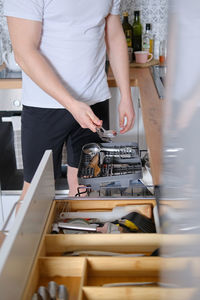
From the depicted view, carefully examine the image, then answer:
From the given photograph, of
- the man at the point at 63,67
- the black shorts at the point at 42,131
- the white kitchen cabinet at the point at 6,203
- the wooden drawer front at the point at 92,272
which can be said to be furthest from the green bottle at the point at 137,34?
the wooden drawer front at the point at 92,272

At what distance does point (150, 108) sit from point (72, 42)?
1.59ft

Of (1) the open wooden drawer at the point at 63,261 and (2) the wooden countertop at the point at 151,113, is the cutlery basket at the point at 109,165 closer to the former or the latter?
(2) the wooden countertop at the point at 151,113

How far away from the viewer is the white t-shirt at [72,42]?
118 cm

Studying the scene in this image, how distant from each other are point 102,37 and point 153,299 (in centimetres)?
103

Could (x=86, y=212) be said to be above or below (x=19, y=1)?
below

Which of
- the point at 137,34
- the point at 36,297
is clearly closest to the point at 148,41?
the point at 137,34

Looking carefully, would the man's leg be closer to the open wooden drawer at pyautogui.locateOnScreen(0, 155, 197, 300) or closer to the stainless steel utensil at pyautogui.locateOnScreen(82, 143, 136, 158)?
the stainless steel utensil at pyautogui.locateOnScreen(82, 143, 136, 158)

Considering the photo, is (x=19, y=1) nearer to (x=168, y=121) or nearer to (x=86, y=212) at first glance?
(x=86, y=212)

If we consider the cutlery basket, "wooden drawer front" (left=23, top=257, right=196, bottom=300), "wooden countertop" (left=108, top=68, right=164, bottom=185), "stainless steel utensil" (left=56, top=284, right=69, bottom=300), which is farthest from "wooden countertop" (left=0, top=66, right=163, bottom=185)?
"stainless steel utensil" (left=56, top=284, right=69, bottom=300)

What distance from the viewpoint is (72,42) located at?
129 centimetres

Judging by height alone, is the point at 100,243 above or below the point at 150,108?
below

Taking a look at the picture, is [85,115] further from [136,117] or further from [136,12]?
[136,12]

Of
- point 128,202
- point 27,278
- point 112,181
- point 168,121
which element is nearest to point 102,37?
point 112,181

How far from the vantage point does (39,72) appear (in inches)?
47.4
